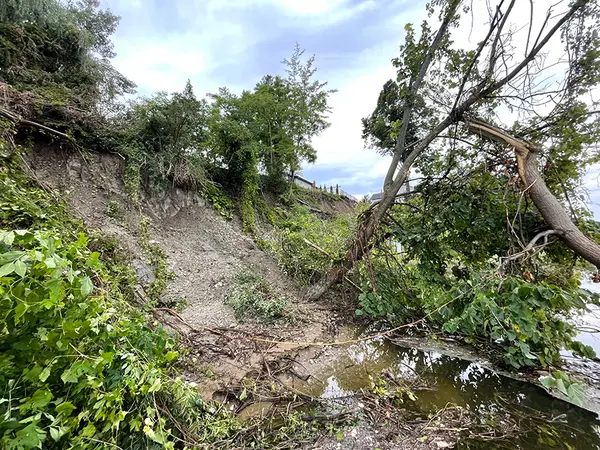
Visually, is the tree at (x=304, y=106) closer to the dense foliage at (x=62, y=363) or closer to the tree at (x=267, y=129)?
the tree at (x=267, y=129)

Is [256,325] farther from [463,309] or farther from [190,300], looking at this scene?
[463,309]

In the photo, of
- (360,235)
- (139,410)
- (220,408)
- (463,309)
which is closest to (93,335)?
(139,410)

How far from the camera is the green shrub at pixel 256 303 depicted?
384 cm

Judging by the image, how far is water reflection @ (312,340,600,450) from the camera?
5.80 feet

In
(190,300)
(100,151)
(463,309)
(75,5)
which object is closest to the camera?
(463,309)

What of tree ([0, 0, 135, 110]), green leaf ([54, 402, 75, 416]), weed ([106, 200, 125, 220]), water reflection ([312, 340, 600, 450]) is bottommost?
water reflection ([312, 340, 600, 450])

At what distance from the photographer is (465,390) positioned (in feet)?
7.73

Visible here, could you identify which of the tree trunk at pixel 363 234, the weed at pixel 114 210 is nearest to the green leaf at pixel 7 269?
the tree trunk at pixel 363 234

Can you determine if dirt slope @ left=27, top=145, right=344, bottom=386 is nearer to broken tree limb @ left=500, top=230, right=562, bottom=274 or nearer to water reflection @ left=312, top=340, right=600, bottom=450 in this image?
water reflection @ left=312, top=340, right=600, bottom=450

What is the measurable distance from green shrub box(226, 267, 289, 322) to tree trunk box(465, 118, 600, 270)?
12.0ft

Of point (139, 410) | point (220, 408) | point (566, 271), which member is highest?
point (566, 271)

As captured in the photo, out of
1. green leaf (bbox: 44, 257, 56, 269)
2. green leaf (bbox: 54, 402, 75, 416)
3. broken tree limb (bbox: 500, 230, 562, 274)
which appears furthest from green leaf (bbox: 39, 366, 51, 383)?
broken tree limb (bbox: 500, 230, 562, 274)

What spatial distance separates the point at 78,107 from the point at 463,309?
7336 mm

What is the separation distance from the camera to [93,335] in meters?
1.21
